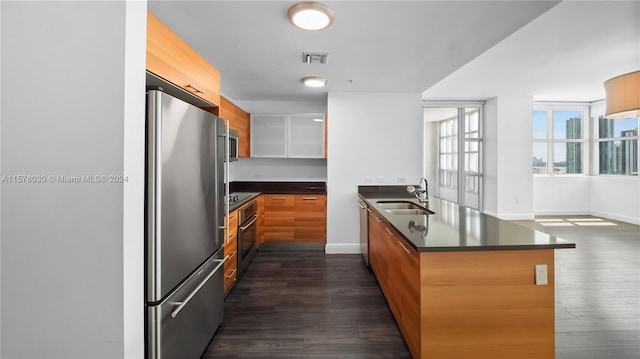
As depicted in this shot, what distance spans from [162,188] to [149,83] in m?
0.67

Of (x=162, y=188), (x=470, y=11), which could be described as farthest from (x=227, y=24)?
(x=470, y=11)

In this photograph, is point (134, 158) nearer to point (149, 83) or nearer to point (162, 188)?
point (162, 188)

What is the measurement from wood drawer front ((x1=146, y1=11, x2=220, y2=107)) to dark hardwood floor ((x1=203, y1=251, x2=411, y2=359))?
6.14ft

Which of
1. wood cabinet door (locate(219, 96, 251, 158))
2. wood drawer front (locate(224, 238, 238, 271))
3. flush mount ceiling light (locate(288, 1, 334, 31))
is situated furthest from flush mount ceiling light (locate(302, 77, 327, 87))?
wood drawer front (locate(224, 238, 238, 271))

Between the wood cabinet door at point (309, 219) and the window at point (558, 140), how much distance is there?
5.95 metres

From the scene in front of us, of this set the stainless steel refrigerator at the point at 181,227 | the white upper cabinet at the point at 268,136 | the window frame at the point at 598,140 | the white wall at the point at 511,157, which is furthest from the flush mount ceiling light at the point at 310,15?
the window frame at the point at 598,140

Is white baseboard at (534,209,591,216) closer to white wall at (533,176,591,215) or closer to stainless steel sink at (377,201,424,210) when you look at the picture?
white wall at (533,176,591,215)

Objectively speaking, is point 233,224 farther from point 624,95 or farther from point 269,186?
point 624,95

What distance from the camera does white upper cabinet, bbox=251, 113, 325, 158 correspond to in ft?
16.0

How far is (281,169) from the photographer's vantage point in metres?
5.24

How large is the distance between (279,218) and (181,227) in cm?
297

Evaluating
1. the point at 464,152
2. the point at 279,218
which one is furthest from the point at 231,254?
the point at 464,152

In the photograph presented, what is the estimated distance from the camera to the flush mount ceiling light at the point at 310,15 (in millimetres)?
1879

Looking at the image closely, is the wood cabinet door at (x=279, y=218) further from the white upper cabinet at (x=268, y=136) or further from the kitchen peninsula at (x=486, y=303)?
the kitchen peninsula at (x=486, y=303)
